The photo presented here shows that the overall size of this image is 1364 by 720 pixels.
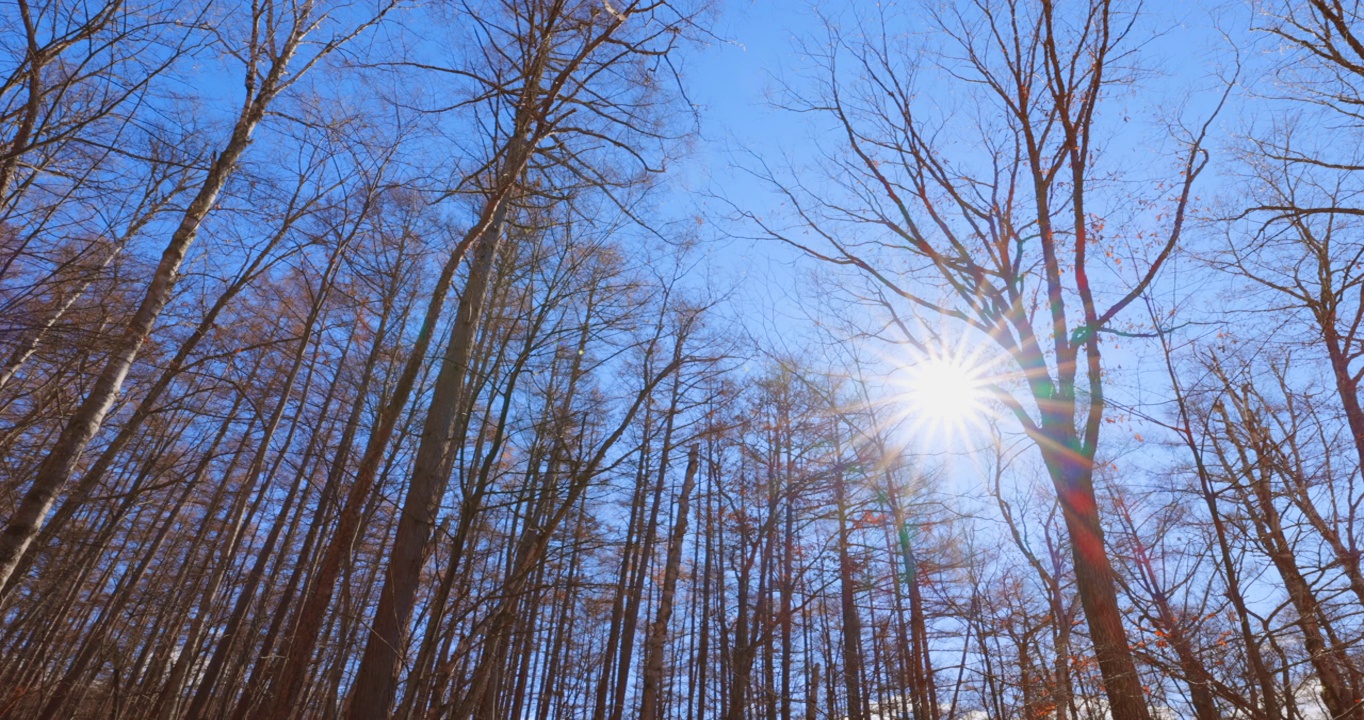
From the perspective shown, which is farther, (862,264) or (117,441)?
(862,264)

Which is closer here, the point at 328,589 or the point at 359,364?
the point at 328,589

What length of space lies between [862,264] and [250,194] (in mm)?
6712

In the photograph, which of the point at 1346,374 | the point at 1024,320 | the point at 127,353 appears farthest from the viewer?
the point at 1346,374

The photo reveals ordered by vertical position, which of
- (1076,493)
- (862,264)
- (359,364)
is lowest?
(1076,493)

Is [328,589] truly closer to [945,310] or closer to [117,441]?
[117,441]

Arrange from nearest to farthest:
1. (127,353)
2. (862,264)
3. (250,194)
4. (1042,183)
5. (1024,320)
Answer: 1. (127,353)
2. (1024,320)
3. (1042,183)
4. (862,264)
5. (250,194)

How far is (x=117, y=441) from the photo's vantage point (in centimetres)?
536

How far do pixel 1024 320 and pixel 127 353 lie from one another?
708 cm

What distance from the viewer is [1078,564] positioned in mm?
4352

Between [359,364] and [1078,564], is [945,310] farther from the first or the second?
[359,364]

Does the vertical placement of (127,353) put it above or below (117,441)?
above

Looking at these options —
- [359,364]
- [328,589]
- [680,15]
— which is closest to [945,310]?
[680,15]

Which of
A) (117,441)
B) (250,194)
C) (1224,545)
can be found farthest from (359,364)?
(1224,545)

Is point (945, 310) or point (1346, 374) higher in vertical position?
point (1346, 374)
